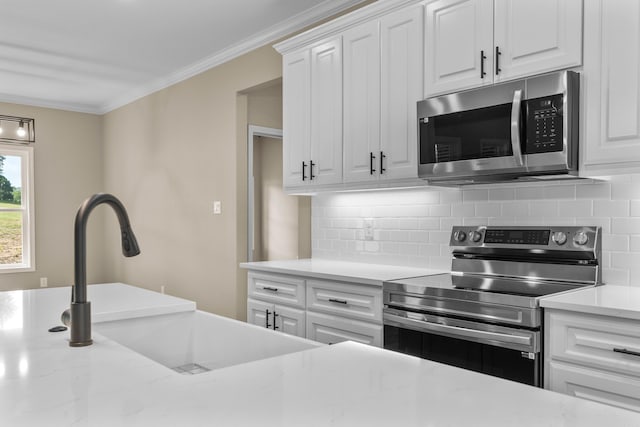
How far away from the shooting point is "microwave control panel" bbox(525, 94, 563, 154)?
2.15 meters

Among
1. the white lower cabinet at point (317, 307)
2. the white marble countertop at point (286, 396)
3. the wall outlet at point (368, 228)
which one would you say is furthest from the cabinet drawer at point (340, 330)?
the white marble countertop at point (286, 396)

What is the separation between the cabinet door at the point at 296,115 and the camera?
347 centimetres

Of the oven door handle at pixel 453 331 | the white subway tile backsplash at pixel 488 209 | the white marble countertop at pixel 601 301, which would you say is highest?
the white subway tile backsplash at pixel 488 209

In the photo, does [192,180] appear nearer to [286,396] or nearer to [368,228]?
[368,228]

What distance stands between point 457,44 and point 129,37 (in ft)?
9.82

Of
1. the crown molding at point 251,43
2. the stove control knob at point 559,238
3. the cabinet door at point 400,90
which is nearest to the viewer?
the stove control knob at point 559,238

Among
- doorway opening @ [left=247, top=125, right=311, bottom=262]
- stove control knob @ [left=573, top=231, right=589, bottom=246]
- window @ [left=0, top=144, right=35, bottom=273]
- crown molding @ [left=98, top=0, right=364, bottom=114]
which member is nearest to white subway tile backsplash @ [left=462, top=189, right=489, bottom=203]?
stove control knob @ [left=573, top=231, right=589, bottom=246]

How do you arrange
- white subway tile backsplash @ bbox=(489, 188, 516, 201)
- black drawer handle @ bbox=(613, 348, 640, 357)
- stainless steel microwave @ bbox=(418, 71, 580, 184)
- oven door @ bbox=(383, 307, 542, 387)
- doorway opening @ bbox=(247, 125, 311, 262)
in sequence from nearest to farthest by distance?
black drawer handle @ bbox=(613, 348, 640, 357)
oven door @ bbox=(383, 307, 542, 387)
stainless steel microwave @ bbox=(418, 71, 580, 184)
white subway tile backsplash @ bbox=(489, 188, 516, 201)
doorway opening @ bbox=(247, 125, 311, 262)

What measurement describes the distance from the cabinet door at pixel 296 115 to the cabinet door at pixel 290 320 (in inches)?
34.3

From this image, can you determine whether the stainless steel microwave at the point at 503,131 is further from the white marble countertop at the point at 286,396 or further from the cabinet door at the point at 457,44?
the white marble countertop at the point at 286,396

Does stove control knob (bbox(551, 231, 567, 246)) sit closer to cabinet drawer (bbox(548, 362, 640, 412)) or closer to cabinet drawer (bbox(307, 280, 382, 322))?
cabinet drawer (bbox(548, 362, 640, 412))

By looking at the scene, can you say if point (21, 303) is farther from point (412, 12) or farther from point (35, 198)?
point (35, 198)

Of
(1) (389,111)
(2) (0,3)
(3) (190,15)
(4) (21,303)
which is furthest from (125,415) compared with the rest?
(2) (0,3)

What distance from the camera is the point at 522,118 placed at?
7.45 feet
